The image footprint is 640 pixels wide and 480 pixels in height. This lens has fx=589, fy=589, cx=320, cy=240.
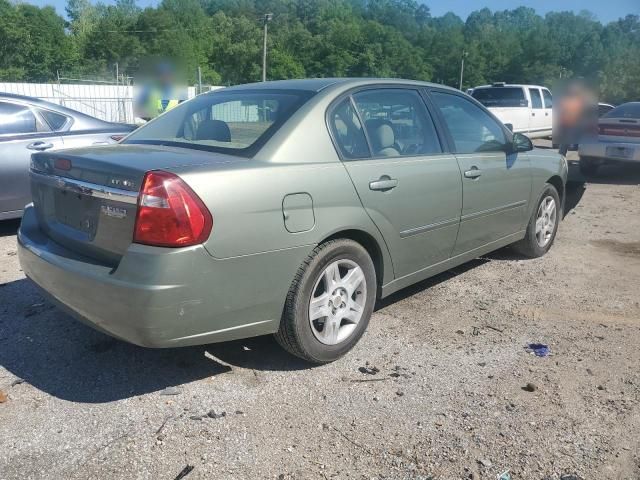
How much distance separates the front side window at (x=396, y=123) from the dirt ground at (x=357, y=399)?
3.85 feet

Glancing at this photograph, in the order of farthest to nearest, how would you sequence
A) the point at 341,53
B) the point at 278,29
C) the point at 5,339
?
the point at 278,29
the point at 341,53
the point at 5,339

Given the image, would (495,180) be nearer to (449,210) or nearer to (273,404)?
(449,210)

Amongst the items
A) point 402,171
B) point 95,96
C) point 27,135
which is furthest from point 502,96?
point 95,96

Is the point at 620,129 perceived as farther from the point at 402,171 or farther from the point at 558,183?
the point at 402,171

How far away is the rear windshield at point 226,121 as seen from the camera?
3240 millimetres

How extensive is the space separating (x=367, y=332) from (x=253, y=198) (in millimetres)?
1442

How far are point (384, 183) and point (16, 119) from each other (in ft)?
14.6

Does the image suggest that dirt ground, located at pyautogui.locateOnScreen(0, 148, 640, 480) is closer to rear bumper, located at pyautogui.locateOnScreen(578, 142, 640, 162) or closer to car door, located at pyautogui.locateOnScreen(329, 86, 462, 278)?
car door, located at pyautogui.locateOnScreen(329, 86, 462, 278)

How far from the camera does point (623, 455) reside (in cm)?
259

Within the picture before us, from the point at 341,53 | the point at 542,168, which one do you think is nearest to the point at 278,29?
the point at 341,53

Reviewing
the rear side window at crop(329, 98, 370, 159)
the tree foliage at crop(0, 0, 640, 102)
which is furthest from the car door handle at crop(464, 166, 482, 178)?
the tree foliage at crop(0, 0, 640, 102)

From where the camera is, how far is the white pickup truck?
16578mm

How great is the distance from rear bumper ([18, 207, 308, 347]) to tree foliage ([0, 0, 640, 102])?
35.3m

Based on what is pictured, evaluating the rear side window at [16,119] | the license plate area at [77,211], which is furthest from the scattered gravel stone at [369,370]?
the rear side window at [16,119]
